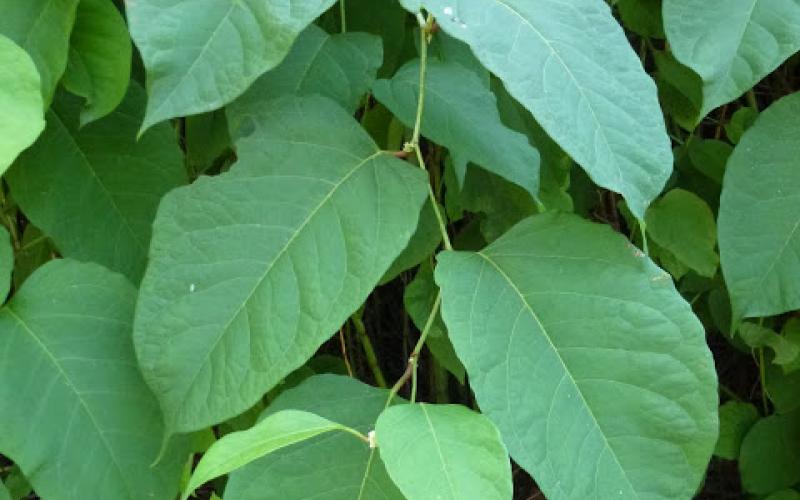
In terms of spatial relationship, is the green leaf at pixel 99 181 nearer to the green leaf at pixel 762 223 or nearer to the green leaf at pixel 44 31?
the green leaf at pixel 44 31

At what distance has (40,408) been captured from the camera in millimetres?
690

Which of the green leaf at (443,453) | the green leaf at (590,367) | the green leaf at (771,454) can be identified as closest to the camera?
the green leaf at (443,453)

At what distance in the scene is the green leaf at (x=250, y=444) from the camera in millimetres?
550

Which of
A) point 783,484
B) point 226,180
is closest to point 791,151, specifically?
point 226,180

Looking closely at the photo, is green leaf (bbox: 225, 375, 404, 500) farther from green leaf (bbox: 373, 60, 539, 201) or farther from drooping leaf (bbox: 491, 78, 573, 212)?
drooping leaf (bbox: 491, 78, 573, 212)

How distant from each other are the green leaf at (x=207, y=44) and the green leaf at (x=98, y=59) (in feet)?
0.48

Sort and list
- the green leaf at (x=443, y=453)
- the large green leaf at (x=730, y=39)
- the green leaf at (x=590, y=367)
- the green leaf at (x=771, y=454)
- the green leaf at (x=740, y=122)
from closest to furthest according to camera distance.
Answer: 1. the green leaf at (x=443, y=453)
2. the green leaf at (x=590, y=367)
3. the large green leaf at (x=730, y=39)
4. the green leaf at (x=740, y=122)
5. the green leaf at (x=771, y=454)

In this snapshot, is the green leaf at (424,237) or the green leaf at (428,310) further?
the green leaf at (428,310)

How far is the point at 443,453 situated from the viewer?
22.5 inches

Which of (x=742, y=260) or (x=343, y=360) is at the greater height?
(x=742, y=260)

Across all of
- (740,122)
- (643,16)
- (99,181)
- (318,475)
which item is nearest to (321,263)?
(318,475)

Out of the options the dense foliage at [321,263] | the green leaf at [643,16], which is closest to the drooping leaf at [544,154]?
the dense foliage at [321,263]

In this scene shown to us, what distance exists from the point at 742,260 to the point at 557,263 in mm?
265

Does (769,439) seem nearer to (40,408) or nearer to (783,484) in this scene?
(783,484)
